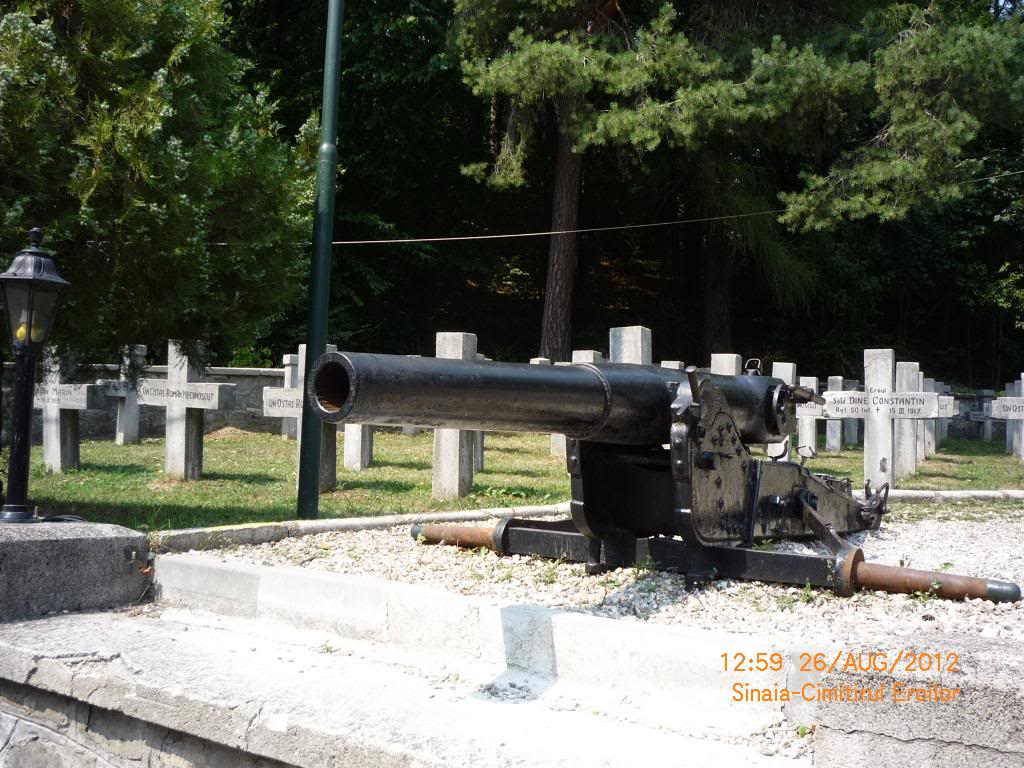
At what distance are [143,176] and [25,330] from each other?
69.9 inches

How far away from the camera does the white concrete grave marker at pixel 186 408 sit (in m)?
10.3

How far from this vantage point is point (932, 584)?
14.0ft

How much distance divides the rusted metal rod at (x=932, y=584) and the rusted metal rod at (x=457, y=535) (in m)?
2.00

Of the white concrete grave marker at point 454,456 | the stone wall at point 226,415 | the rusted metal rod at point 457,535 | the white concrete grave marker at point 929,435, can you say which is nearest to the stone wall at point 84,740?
the rusted metal rod at point 457,535

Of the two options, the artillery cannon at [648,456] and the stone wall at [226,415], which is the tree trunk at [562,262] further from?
the artillery cannon at [648,456]

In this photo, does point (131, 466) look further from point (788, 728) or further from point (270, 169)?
point (788, 728)

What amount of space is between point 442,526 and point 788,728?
2.99m

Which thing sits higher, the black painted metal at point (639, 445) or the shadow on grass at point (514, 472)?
the black painted metal at point (639, 445)

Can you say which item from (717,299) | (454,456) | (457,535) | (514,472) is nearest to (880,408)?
(514,472)

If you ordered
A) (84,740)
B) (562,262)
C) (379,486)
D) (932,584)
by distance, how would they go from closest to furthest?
1. (84,740)
2. (932,584)
3. (379,486)
4. (562,262)

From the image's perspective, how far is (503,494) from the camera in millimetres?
9289

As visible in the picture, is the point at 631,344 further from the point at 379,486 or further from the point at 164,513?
the point at 164,513

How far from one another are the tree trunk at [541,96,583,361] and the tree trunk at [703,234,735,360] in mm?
4711

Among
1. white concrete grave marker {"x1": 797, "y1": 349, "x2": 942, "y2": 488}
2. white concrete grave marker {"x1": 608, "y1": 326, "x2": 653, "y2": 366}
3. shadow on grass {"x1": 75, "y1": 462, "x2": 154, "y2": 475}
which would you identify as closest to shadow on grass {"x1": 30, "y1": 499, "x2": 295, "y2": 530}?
shadow on grass {"x1": 75, "y1": 462, "x2": 154, "y2": 475}
